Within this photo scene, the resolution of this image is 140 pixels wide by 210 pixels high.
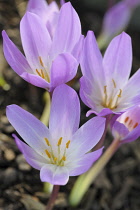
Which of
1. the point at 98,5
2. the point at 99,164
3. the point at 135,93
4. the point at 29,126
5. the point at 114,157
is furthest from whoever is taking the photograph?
the point at 98,5

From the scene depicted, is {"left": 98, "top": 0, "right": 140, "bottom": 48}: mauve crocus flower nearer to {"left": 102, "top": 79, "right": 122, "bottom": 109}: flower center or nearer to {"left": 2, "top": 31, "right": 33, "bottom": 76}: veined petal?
{"left": 102, "top": 79, "right": 122, "bottom": 109}: flower center

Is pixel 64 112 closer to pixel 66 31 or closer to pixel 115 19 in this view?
pixel 66 31

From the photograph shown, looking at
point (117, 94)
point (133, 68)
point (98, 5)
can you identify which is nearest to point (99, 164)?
point (117, 94)

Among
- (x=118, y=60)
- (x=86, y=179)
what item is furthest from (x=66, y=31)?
(x=86, y=179)

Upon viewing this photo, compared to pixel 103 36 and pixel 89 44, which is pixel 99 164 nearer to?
pixel 89 44

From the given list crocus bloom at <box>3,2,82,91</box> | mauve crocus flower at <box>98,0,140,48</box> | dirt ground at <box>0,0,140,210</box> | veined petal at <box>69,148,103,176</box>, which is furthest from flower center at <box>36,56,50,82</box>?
mauve crocus flower at <box>98,0,140,48</box>

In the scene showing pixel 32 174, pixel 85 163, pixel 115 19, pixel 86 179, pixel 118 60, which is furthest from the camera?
pixel 115 19

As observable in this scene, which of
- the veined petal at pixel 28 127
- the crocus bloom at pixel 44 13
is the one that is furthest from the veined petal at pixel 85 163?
the crocus bloom at pixel 44 13
